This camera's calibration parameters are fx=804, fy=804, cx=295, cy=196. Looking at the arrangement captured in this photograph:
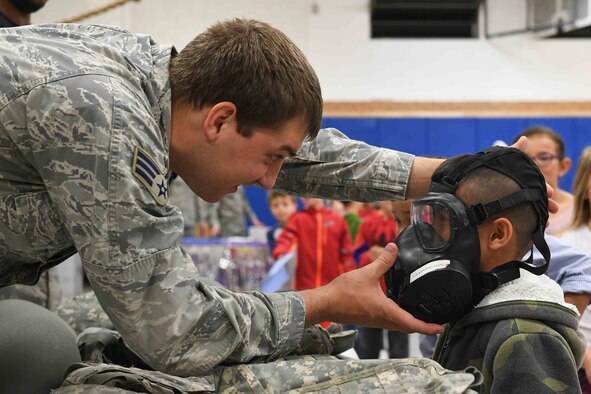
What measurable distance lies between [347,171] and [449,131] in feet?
34.6

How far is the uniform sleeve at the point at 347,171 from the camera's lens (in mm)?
2162

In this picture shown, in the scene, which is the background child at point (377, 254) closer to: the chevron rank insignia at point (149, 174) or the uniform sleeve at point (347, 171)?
the uniform sleeve at point (347, 171)

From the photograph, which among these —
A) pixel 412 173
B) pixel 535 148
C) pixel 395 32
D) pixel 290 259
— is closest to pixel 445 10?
pixel 395 32

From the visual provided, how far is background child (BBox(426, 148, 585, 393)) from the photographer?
1.62m

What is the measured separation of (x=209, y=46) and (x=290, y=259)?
4348 millimetres

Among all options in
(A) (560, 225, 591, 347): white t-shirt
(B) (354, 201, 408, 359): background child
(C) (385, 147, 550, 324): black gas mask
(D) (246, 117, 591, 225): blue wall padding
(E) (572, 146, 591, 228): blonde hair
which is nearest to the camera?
(C) (385, 147, 550, 324): black gas mask

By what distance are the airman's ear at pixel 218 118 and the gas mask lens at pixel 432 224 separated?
0.47 metres

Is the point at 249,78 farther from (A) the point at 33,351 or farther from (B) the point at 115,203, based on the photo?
(A) the point at 33,351

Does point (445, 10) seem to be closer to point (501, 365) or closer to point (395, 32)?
point (395, 32)

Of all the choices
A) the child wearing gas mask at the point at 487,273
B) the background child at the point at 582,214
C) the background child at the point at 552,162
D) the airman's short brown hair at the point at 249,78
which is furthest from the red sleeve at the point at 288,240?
the airman's short brown hair at the point at 249,78

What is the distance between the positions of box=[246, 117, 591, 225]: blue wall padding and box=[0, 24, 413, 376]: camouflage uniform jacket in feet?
35.4

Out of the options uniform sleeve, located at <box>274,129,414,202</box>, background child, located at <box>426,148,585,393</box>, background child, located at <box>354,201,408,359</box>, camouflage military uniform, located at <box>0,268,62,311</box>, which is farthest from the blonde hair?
camouflage military uniform, located at <box>0,268,62,311</box>

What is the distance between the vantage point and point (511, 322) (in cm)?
171

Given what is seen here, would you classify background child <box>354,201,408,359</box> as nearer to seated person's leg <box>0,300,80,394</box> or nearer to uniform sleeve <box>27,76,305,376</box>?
seated person's leg <box>0,300,80,394</box>
